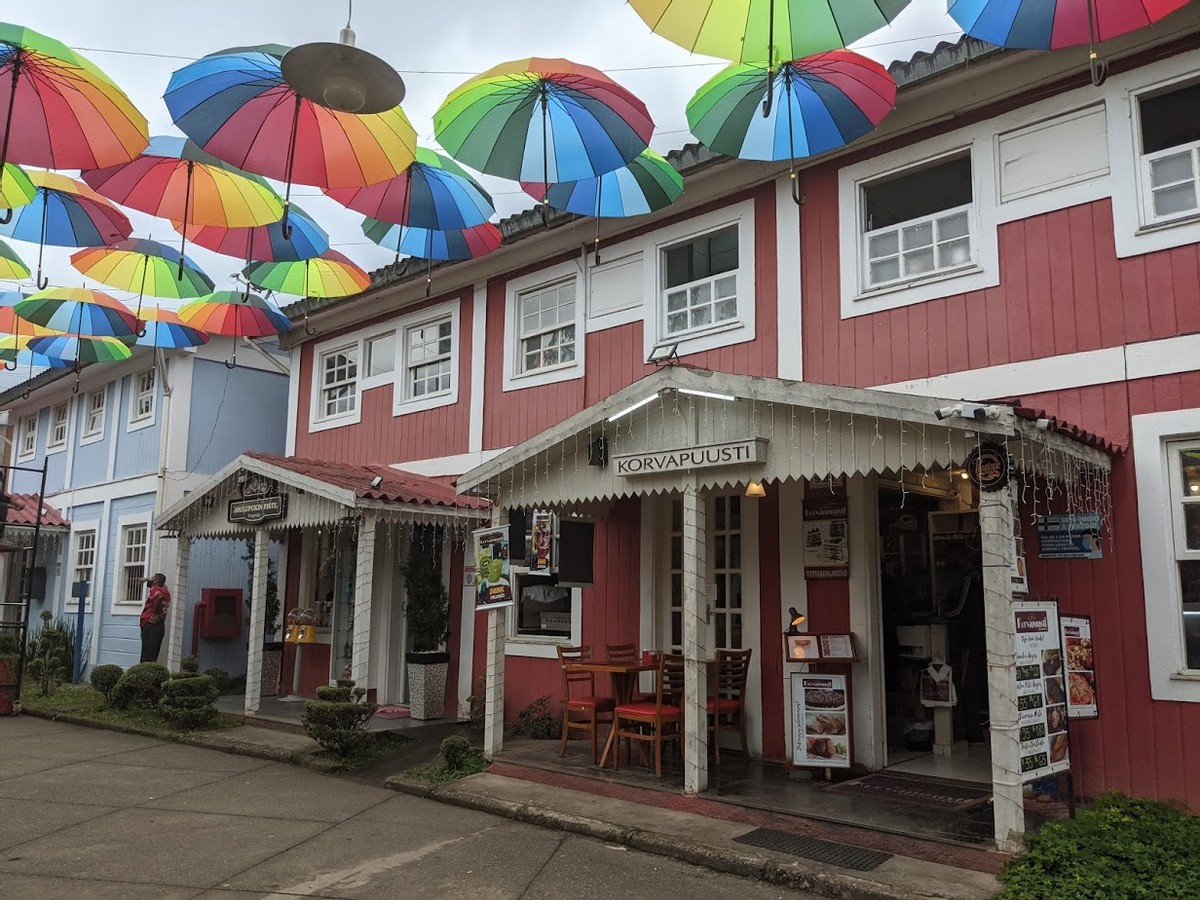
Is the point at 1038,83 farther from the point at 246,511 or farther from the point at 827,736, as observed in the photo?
the point at 246,511

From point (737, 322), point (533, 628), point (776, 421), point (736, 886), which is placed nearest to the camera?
point (736, 886)

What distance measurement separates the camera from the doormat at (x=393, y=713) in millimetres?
11820

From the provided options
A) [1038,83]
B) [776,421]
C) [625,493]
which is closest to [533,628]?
[625,493]

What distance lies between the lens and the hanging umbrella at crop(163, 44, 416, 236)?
722cm

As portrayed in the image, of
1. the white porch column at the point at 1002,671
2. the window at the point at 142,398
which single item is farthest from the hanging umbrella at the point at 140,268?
the white porch column at the point at 1002,671

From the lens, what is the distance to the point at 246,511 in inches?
469

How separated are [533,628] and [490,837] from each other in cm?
448

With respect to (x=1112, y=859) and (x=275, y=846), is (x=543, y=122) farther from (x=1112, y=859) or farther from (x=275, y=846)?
(x=1112, y=859)

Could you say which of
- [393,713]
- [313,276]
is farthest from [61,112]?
[393,713]

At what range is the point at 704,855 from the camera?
234 inches

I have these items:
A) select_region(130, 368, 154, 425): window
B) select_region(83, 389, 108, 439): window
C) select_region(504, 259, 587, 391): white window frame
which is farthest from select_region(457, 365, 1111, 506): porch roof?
select_region(83, 389, 108, 439): window

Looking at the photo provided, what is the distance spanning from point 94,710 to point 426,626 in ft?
15.7

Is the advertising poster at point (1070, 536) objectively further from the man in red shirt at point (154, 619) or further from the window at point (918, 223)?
the man in red shirt at point (154, 619)

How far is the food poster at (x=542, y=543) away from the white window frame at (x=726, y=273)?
7.46 ft
